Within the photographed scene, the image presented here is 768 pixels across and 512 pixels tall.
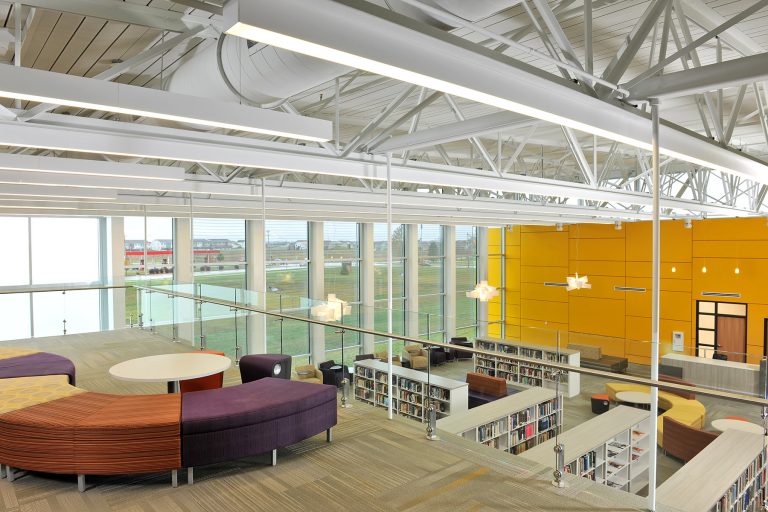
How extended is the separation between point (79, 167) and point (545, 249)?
20.6 metres

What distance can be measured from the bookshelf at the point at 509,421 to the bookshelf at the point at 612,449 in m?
0.62

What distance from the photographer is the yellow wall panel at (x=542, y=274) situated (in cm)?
2336

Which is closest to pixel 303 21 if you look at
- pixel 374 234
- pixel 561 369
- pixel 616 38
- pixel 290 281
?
pixel 561 369

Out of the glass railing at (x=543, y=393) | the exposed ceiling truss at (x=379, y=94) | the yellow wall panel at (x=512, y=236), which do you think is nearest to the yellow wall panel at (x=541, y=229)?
the yellow wall panel at (x=512, y=236)

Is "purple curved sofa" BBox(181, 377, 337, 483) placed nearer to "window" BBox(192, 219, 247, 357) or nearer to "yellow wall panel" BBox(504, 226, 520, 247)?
"window" BBox(192, 219, 247, 357)

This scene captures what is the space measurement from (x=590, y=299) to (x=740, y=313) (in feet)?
17.6

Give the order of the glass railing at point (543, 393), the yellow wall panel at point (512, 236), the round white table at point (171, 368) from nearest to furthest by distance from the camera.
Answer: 1. the round white table at point (171, 368)
2. the glass railing at point (543, 393)
3. the yellow wall panel at point (512, 236)

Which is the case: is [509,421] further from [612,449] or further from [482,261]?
[482,261]

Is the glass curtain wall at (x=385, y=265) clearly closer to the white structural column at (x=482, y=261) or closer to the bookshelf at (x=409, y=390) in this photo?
the white structural column at (x=482, y=261)

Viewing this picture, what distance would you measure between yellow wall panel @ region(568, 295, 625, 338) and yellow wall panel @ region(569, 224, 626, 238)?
2631mm

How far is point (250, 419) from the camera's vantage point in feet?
14.1

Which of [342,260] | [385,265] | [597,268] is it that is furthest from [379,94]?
[597,268]

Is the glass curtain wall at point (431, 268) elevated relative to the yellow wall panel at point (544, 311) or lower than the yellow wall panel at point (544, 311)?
elevated

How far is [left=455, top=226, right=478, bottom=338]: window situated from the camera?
86.1 feet
